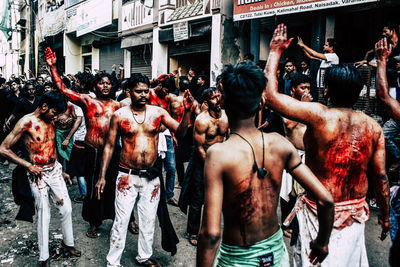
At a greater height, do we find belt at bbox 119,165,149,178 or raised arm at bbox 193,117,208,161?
raised arm at bbox 193,117,208,161

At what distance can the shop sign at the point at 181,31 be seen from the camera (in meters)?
11.4

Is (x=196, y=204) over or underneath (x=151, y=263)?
over

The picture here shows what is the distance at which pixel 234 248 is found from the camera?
192cm

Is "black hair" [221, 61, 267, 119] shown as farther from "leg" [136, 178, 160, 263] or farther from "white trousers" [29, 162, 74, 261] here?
"white trousers" [29, 162, 74, 261]

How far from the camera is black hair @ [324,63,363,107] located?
2434 millimetres

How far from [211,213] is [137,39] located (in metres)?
13.5

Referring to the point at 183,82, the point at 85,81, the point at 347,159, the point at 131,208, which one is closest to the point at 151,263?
the point at 131,208

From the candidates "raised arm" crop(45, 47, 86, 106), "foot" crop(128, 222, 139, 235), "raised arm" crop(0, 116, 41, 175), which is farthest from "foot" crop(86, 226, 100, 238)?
"raised arm" crop(45, 47, 86, 106)

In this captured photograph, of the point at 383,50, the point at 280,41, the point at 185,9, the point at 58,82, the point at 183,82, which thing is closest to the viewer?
the point at 280,41

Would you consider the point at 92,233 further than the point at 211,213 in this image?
Yes

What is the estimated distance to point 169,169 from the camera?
240 inches

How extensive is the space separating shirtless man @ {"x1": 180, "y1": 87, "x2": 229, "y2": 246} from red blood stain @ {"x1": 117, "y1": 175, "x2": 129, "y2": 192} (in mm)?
1037

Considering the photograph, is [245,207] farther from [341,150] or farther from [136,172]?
[136,172]

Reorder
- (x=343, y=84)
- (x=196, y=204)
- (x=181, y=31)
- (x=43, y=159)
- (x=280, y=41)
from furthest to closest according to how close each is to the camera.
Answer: (x=181, y=31), (x=196, y=204), (x=43, y=159), (x=343, y=84), (x=280, y=41)
